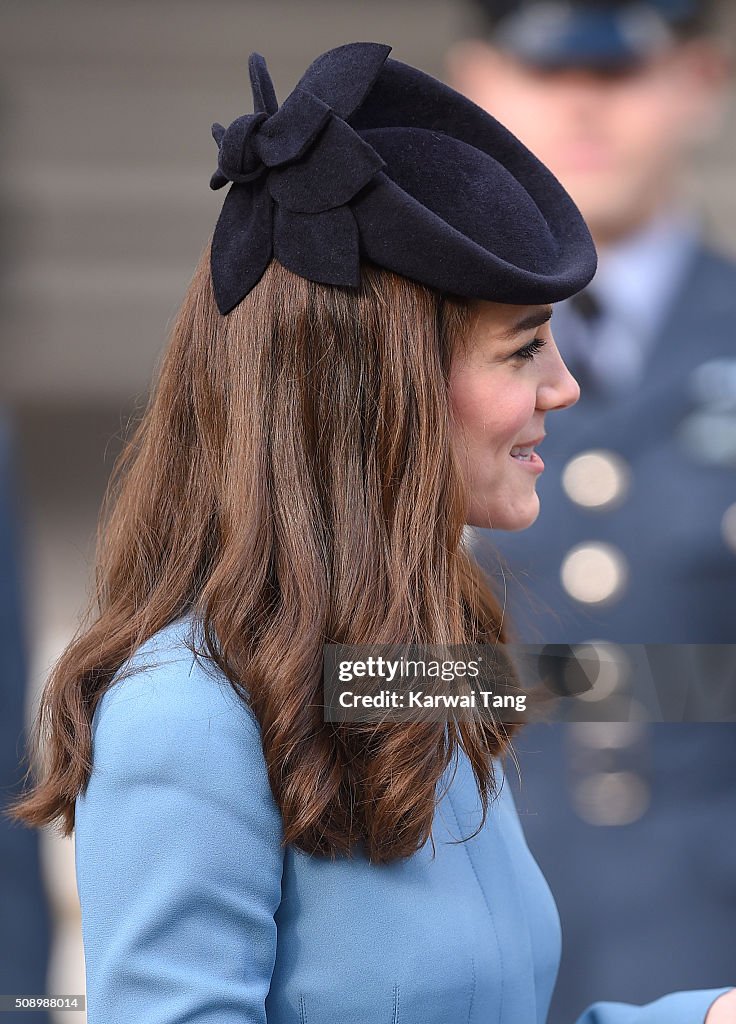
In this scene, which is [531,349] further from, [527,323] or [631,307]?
[631,307]

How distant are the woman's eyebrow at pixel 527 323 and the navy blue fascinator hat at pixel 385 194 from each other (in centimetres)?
3

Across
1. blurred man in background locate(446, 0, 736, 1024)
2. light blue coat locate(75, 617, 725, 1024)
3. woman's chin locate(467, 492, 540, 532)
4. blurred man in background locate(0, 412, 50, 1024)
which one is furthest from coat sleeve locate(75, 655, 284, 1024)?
blurred man in background locate(446, 0, 736, 1024)

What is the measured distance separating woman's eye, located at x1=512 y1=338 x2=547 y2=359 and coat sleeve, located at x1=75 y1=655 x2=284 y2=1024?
32cm

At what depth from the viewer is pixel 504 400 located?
874 mm

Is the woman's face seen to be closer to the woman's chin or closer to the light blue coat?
the woman's chin

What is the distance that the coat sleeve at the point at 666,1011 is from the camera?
92cm

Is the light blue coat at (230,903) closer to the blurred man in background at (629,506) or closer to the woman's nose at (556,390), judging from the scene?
the woman's nose at (556,390)

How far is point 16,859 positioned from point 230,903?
0.67 meters

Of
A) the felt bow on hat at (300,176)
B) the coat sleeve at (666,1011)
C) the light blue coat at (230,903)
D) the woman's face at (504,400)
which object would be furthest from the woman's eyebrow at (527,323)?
the coat sleeve at (666,1011)

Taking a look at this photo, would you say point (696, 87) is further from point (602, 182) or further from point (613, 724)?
point (613, 724)

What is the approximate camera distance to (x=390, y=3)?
1968 millimetres

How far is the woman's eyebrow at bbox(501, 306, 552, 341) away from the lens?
87cm

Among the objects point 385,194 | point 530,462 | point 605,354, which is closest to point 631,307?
point 605,354

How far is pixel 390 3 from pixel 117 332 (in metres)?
0.69
